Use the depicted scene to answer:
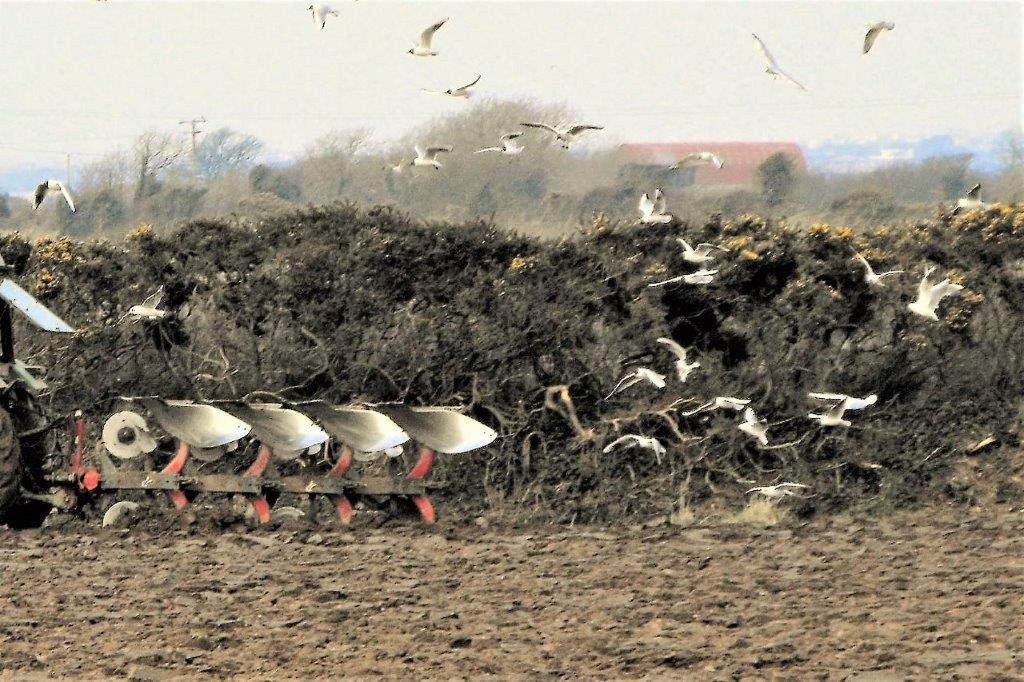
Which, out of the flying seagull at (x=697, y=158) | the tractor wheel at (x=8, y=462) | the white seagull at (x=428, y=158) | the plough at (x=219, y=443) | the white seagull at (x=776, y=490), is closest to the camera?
the tractor wheel at (x=8, y=462)

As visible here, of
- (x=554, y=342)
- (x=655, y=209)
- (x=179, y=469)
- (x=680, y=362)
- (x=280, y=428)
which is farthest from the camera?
(x=655, y=209)

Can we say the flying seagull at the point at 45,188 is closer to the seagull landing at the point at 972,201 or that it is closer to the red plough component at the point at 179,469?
the red plough component at the point at 179,469

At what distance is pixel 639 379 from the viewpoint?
11914 mm

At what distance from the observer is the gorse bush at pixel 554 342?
1202 centimetres

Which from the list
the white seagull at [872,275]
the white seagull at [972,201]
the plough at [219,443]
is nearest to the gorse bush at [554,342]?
the white seagull at [872,275]

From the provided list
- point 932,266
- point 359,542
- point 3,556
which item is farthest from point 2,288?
point 932,266

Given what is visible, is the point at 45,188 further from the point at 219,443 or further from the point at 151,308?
the point at 219,443

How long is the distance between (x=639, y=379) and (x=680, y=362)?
295 millimetres

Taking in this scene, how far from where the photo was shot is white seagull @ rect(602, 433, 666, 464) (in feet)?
37.8

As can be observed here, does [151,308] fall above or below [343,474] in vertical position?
above

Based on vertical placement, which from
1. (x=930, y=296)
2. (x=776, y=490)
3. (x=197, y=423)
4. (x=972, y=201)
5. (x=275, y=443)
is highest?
(x=972, y=201)

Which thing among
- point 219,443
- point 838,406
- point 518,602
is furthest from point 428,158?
point 518,602

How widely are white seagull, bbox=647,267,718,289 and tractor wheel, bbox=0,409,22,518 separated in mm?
4316

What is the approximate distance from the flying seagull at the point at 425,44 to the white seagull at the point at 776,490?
3855 millimetres
